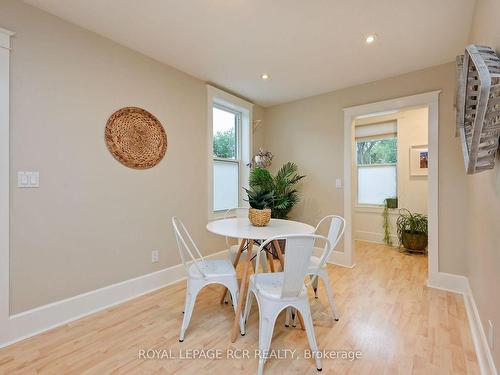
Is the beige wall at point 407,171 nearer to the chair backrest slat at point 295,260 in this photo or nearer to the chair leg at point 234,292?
the chair leg at point 234,292

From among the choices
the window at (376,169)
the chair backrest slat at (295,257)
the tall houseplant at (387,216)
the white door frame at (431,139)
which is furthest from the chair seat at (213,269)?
the window at (376,169)

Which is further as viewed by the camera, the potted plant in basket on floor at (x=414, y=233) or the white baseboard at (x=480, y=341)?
the potted plant in basket on floor at (x=414, y=233)

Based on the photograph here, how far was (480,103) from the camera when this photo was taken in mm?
881

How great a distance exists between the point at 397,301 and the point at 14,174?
11.1 ft

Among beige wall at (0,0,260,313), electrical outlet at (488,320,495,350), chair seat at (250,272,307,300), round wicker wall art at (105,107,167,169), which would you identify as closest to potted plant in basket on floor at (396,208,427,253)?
electrical outlet at (488,320,495,350)

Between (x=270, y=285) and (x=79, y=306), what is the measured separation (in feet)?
5.48

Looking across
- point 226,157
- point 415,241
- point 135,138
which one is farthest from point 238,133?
point 415,241

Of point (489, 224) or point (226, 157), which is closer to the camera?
point (489, 224)

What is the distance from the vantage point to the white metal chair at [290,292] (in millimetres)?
1369

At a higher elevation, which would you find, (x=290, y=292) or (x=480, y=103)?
(x=480, y=103)

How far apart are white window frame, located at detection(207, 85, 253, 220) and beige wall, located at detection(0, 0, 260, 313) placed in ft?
1.61

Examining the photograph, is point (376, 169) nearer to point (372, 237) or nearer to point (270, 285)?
point (372, 237)

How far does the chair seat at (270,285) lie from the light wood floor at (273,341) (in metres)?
0.44

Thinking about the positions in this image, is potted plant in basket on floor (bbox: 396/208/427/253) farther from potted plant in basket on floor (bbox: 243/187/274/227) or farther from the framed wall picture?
potted plant in basket on floor (bbox: 243/187/274/227)
